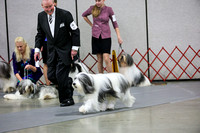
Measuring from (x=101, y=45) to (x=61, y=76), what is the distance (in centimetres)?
199

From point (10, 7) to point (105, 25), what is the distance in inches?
121

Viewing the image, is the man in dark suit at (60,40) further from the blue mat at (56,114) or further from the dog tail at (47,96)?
the dog tail at (47,96)

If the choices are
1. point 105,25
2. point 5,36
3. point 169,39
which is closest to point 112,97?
point 105,25

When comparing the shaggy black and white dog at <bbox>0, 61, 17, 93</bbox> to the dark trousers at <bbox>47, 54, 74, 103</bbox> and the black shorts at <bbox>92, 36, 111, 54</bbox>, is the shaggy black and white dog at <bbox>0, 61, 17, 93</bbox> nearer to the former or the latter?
the black shorts at <bbox>92, 36, 111, 54</bbox>

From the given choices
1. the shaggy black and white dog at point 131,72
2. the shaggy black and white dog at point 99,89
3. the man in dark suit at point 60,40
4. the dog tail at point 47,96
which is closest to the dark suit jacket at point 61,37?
the man in dark suit at point 60,40

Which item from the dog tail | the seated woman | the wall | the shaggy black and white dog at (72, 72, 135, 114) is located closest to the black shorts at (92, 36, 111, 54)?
the seated woman

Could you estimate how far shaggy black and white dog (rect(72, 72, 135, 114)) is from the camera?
3.55 m

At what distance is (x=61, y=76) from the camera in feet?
13.9

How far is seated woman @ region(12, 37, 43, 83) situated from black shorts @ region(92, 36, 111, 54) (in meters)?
1.22

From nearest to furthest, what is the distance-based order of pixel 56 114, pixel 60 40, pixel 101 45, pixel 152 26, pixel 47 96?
pixel 56 114 → pixel 60 40 → pixel 47 96 → pixel 101 45 → pixel 152 26

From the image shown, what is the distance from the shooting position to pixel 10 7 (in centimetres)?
793

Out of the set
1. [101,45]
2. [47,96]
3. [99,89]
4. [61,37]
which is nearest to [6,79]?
[47,96]

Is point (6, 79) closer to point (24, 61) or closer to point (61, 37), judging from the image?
point (24, 61)

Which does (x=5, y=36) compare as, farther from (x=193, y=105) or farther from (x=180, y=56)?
(x=193, y=105)
